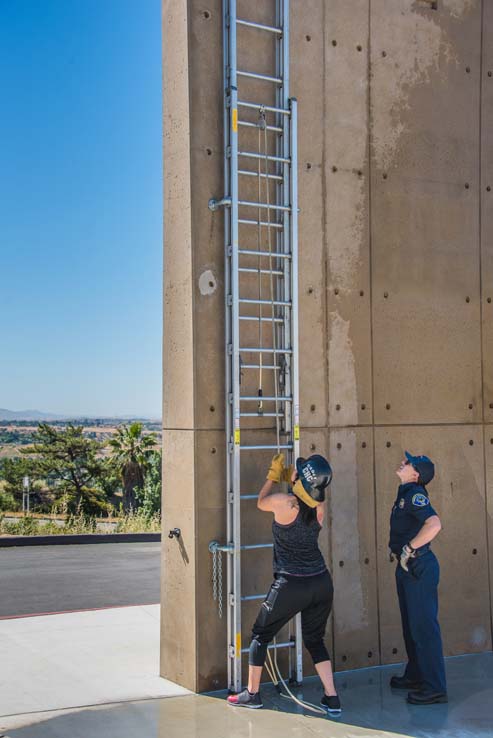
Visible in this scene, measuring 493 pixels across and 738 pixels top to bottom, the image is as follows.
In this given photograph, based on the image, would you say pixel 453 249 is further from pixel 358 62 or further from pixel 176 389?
pixel 176 389

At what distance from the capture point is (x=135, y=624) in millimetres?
9461

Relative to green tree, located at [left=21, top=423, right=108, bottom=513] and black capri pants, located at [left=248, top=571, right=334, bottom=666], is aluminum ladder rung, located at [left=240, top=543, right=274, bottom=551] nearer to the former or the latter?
black capri pants, located at [left=248, top=571, right=334, bottom=666]

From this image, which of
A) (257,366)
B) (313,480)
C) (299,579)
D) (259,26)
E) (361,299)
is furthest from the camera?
(361,299)

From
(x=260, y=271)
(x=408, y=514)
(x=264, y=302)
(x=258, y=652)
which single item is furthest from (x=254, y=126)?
(x=258, y=652)

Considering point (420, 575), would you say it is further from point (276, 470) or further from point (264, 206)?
point (264, 206)

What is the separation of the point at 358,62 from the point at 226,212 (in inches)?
89.4

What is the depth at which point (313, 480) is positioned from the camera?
6199 millimetres

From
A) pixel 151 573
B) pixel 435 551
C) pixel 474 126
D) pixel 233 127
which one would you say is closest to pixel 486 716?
pixel 435 551

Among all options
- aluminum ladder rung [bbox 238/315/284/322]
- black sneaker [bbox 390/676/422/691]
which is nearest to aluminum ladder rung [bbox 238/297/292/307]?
aluminum ladder rung [bbox 238/315/284/322]

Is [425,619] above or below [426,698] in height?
above

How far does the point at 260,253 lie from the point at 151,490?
42786 millimetres

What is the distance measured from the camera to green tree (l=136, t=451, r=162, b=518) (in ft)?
150

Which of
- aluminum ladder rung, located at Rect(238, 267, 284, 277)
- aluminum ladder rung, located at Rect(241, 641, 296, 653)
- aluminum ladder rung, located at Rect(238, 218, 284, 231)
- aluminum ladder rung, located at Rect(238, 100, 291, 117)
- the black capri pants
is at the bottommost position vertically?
aluminum ladder rung, located at Rect(241, 641, 296, 653)

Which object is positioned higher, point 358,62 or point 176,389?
point 358,62
